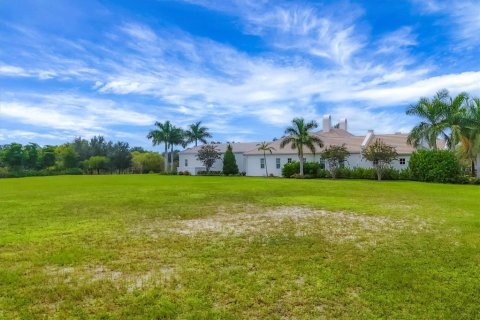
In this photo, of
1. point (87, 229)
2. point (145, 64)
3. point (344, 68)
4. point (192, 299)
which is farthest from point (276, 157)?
point (192, 299)

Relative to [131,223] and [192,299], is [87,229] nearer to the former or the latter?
[131,223]

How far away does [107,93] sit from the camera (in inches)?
1118

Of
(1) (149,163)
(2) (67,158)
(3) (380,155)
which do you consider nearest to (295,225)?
(3) (380,155)

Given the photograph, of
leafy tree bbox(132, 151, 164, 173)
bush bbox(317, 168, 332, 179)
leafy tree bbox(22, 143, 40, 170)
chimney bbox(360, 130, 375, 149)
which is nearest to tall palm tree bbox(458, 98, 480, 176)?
chimney bbox(360, 130, 375, 149)

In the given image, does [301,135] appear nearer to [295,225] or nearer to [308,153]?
[308,153]

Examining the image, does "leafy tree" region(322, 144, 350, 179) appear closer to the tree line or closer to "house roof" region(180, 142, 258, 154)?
"house roof" region(180, 142, 258, 154)

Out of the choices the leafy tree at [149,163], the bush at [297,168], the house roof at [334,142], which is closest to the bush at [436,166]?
the house roof at [334,142]

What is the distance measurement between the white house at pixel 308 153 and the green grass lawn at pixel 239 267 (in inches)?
1113

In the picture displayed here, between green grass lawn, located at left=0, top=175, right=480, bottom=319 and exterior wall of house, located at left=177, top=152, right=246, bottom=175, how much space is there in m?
38.8

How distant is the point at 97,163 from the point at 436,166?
170ft

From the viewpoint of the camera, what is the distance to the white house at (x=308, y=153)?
38125mm

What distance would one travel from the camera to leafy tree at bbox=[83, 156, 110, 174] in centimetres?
6250

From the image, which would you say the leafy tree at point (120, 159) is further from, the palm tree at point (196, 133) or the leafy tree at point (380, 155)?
the leafy tree at point (380, 155)

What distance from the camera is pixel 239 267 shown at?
579cm
